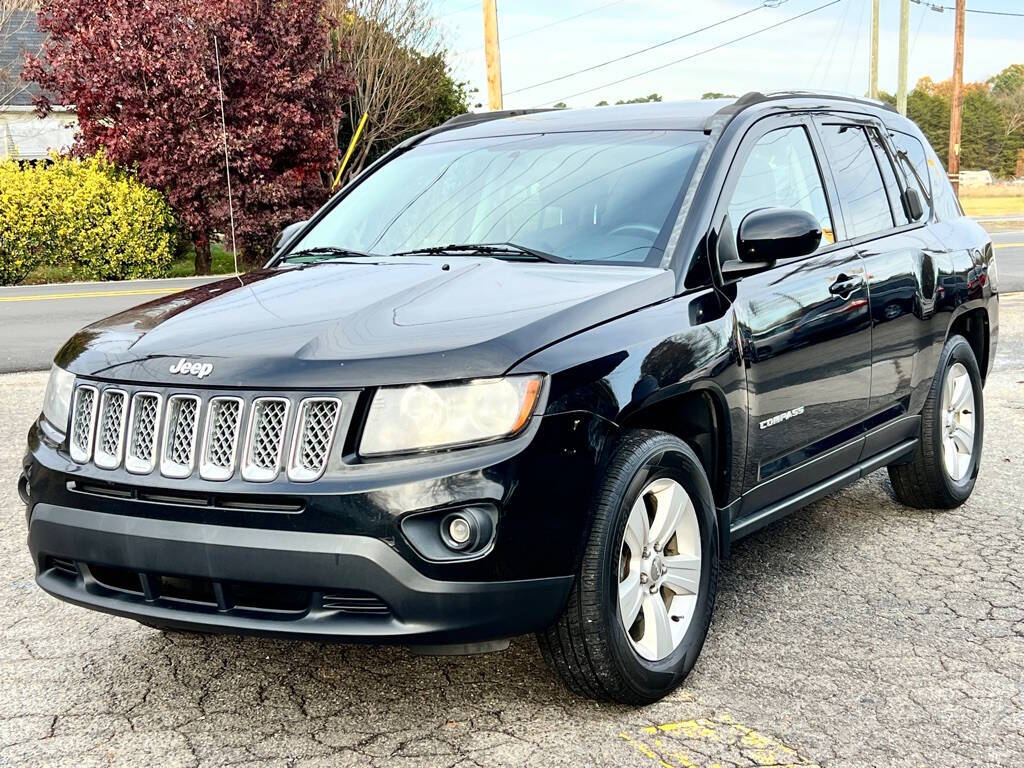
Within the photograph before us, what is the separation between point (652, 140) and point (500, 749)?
2333mm

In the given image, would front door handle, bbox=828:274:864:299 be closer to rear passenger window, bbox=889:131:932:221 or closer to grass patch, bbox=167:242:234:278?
rear passenger window, bbox=889:131:932:221

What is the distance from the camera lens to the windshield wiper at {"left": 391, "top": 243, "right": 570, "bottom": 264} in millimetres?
4098

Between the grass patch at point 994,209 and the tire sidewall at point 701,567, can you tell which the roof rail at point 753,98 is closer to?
the tire sidewall at point 701,567

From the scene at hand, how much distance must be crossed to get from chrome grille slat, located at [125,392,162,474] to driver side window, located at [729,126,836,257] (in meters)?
2.08

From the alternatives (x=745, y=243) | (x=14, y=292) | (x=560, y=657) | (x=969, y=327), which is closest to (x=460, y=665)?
(x=560, y=657)

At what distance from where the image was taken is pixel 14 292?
19656 mm

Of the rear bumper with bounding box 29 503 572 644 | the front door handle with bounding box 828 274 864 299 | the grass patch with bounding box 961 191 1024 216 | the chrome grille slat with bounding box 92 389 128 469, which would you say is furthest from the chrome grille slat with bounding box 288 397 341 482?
the grass patch with bounding box 961 191 1024 216

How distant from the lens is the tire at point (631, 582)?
131 inches

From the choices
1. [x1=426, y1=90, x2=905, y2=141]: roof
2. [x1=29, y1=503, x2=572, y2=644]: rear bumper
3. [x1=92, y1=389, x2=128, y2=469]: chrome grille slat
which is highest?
[x1=426, y1=90, x2=905, y2=141]: roof

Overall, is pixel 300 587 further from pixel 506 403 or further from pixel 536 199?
pixel 536 199

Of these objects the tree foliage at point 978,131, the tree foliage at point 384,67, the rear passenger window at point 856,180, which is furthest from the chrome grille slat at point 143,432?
the tree foliage at point 978,131

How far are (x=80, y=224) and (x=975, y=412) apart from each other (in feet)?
67.0

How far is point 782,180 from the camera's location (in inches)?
184

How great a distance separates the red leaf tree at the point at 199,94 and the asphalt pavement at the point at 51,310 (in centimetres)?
274
